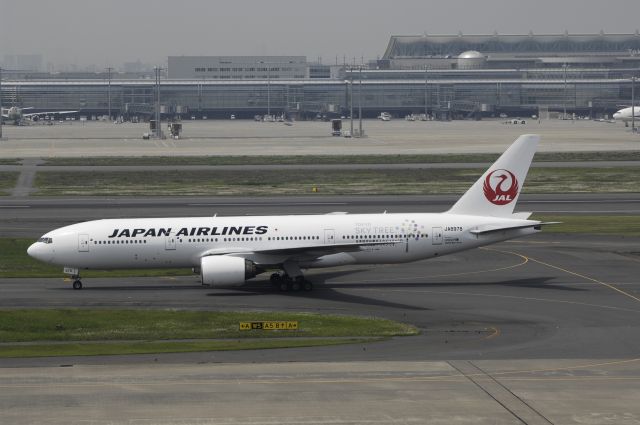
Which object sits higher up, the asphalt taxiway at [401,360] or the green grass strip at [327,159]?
the green grass strip at [327,159]

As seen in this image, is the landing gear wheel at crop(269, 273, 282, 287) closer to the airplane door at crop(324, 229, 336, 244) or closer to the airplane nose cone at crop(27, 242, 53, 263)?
the airplane door at crop(324, 229, 336, 244)

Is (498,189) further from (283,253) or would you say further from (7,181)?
(7,181)

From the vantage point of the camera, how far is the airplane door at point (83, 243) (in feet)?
177

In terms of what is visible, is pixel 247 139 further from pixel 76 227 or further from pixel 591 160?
pixel 76 227

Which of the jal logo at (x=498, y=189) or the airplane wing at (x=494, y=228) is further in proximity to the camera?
the jal logo at (x=498, y=189)

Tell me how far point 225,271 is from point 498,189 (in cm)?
1566

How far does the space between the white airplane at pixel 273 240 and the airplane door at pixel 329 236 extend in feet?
0.17

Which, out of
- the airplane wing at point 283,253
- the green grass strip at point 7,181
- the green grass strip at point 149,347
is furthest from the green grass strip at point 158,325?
the green grass strip at point 7,181

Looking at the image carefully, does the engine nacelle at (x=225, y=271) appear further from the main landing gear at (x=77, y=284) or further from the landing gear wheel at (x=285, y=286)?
the main landing gear at (x=77, y=284)

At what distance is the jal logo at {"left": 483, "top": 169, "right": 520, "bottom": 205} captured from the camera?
56062 millimetres

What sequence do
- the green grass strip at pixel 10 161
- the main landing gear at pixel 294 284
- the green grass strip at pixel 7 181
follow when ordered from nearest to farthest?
1. the main landing gear at pixel 294 284
2. the green grass strip at pixel 7 181
3. the green grass strip at pixel 10 161

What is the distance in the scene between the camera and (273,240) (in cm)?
5388

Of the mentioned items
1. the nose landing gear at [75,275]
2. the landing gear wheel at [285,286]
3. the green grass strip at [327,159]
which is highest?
the green grass strip at [327,159]

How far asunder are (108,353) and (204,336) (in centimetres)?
450
